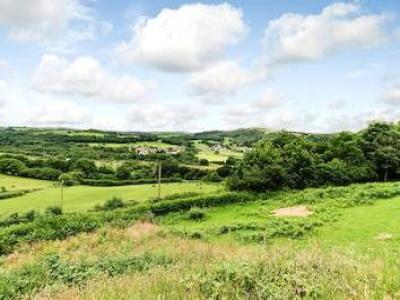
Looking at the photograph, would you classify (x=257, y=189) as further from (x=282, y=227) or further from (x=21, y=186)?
(x=21, y=186)

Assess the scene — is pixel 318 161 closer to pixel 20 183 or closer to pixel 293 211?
pixel 293 211

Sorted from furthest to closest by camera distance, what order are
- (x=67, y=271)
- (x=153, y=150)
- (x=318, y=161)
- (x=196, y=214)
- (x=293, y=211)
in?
(x=153, y=150) < (x=318, y=161) < (x=196, y=214) < (x=293, y=211) < (x=67, y=271)

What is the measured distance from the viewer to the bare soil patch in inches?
1196

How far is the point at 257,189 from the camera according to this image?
132 ft

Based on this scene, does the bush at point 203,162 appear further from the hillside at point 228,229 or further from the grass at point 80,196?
the grass at point 80,196

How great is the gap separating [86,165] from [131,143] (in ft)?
164

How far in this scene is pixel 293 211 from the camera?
3212 centimetres

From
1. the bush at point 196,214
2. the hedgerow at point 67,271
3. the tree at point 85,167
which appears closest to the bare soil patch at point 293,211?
the bush at point 196,214

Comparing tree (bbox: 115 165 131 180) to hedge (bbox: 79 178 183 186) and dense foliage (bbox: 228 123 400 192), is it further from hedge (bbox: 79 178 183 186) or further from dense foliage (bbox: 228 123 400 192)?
dense foliage (bbox: 228 123 400 192)

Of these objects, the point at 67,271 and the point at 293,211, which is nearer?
the point at 67,271


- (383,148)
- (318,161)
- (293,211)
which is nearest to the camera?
(293,211)

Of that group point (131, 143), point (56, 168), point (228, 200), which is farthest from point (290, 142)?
point (131, 143)

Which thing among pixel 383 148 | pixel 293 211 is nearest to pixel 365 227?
pixel 293 211

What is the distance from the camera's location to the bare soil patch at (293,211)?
30378 millimetres
